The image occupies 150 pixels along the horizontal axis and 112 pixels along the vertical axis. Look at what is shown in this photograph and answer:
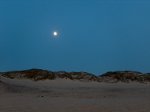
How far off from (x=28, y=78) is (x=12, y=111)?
18913 mm

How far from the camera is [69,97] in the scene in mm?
17547

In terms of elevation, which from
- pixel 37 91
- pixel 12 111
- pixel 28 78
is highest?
pixel 28 78

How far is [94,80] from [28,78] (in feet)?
20.4

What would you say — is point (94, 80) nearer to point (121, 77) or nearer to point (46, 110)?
point (121, 77)

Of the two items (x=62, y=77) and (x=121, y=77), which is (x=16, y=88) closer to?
(x=62, y=77)

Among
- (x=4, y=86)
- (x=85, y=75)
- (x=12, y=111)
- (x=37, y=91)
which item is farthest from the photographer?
(x=85, y=75)

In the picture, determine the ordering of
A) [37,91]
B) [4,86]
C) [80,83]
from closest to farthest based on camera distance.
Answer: [4,86] < [37,91] < [80,83]

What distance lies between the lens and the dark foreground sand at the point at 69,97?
11.3 m

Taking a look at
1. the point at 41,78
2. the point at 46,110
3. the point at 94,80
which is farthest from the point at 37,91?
the point at 46,110

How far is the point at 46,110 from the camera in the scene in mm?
10703

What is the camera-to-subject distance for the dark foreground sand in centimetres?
1128

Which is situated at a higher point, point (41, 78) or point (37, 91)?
point (41, 78)

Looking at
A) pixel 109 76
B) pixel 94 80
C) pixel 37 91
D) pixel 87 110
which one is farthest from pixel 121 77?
pixel 87 110

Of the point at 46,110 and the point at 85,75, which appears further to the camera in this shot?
the point at 85,75
